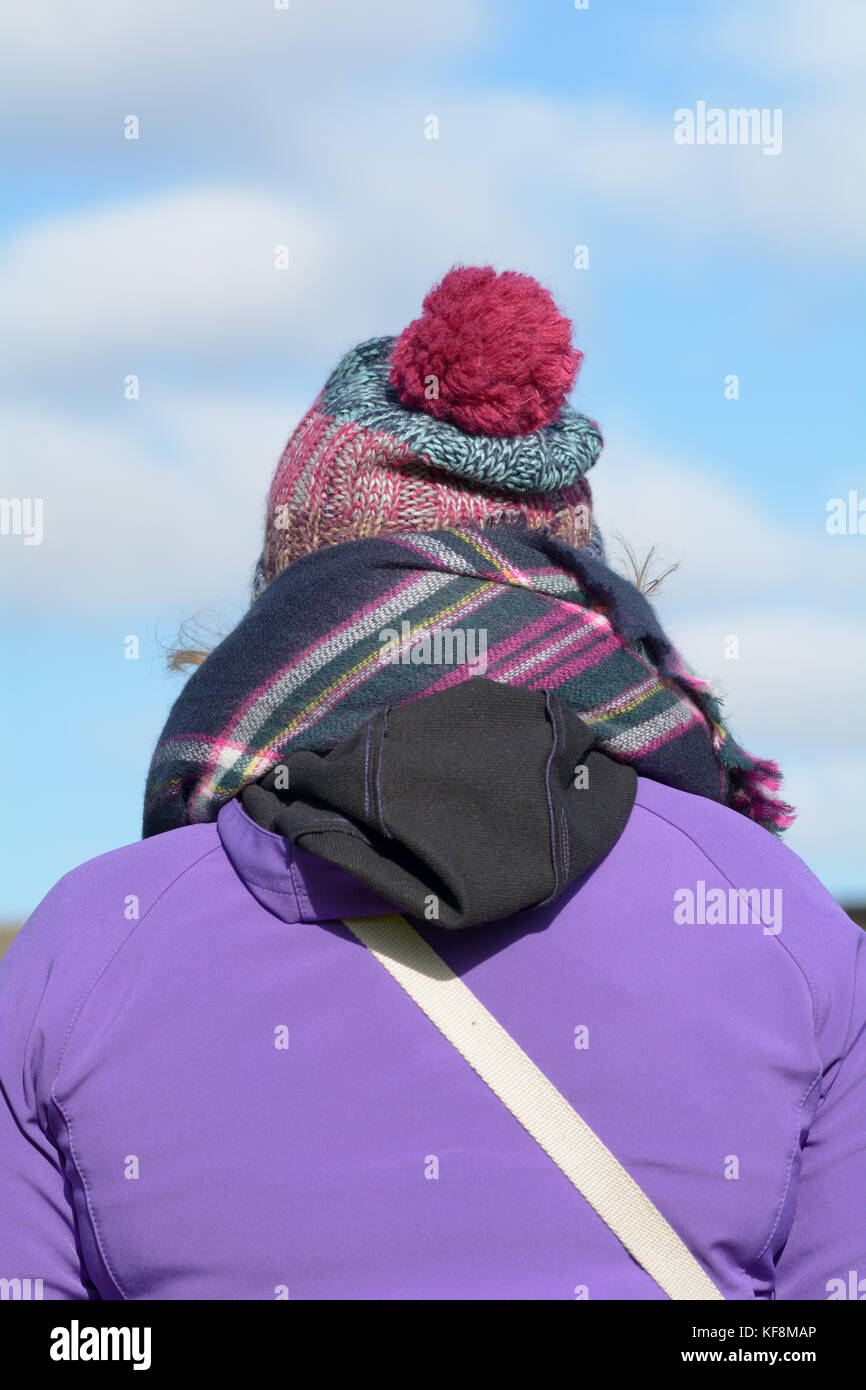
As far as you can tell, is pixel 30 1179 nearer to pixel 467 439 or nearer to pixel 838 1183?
pixel 838 1183

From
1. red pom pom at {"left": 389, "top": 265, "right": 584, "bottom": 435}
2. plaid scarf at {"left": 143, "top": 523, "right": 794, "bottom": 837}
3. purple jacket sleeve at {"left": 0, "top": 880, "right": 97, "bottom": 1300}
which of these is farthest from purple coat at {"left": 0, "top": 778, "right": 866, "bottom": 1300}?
red pom pom at {"left": 389, "top": 265, "right": 584, "bottom": 435}

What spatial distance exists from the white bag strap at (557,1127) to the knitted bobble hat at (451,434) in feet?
2.16

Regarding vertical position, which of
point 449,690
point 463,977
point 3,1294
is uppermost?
point 449,690

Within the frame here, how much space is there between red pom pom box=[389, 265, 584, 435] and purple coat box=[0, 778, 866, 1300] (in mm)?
651

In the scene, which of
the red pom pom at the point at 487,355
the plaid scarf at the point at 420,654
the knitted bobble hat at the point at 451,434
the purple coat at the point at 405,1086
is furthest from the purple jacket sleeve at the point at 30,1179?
the red pom pom at the point at 487,355

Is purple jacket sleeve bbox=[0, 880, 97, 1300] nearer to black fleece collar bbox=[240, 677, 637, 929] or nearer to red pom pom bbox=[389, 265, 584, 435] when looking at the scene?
black fleece collar bbox=[240, 677, 637, 929]

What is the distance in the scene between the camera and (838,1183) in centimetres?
159

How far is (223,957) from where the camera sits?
5.07ft

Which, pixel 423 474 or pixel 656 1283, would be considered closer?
pixel 656 1283

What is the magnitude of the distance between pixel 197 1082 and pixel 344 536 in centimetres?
Answer: 81

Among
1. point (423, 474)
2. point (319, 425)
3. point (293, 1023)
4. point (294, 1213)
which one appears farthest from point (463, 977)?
point (319, 425)

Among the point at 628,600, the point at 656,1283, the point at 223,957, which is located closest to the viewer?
the point at 656,1283

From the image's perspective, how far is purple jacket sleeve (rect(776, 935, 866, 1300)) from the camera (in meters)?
1.59

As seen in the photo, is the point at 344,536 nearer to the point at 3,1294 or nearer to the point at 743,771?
the point at 743,771
